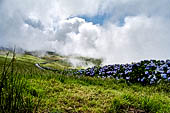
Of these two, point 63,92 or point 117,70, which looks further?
point 117,70

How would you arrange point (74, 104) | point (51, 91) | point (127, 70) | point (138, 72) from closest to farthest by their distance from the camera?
point (74, 104) → point (51, 91) → point (138, 72) → point (127, 70)

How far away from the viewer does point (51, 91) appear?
4645 mm

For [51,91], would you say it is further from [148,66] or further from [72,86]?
[148,66]

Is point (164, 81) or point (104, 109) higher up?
point (164, 81)

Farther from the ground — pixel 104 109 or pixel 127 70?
pixel 127 70

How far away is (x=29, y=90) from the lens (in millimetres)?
4320

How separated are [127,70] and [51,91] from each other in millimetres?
5380

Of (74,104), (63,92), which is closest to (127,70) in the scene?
(63,92)

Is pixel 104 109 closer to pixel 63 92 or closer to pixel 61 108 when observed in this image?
pixel 61 108

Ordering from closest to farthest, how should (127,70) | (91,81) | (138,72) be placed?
(91,81) → (138,72) → (127,70)

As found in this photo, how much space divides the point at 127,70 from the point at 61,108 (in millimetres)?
6130

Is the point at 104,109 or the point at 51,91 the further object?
the point at 51,91

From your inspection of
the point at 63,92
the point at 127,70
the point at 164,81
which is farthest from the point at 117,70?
the point at 63,92

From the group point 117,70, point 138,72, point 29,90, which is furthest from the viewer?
point 117,70
